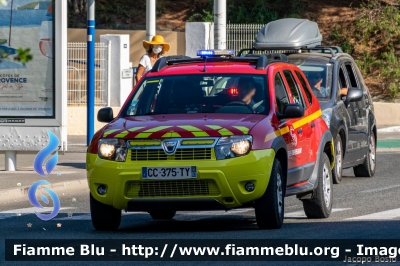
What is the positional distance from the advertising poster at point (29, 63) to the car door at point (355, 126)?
475 centimetres

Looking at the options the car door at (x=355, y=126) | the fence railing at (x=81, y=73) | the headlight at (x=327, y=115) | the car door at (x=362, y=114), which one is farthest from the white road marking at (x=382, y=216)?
the fence railing at (x=81, y=73)

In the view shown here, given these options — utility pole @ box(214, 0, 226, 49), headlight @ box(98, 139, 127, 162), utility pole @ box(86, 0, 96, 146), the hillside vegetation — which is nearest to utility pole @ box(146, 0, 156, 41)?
utility pole @ box(214, 0, 226, 49)

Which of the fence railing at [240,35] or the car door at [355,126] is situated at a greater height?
the fence railing at [240,35]

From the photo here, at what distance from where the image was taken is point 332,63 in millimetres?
16812

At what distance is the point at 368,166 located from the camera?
17.7 m

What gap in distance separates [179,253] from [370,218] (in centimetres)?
339

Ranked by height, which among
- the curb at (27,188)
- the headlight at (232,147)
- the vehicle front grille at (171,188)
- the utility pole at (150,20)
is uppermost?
the utility pole at (150,20)

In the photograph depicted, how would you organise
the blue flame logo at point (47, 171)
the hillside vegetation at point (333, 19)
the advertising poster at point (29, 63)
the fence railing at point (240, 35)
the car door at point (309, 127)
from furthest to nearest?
the hillside vegetation at point (333, 19) < the fence railing at point (240, 35) < the advertising poster at point (29, 63) < the car door at point (309, 127) < the blue flame logo at point (47, 171)

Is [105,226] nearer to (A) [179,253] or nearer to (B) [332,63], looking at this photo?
(A) [179,253]

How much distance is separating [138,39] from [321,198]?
24.1 metres

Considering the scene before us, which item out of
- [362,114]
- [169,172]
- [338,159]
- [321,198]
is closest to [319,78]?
[338,159]

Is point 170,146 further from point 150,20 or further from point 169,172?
point 150,20

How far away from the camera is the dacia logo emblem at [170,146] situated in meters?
10.7

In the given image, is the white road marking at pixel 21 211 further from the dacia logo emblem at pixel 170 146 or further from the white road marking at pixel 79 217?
the dacia logo emblem at pixel 170 146
